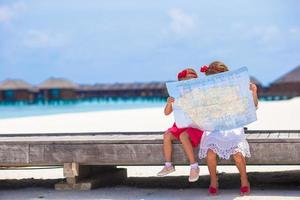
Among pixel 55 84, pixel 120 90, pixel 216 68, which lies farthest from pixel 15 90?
pixel 216 68

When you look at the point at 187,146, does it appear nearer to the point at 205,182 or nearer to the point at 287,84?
the point at 205,182

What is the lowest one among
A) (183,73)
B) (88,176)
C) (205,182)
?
(205,182)

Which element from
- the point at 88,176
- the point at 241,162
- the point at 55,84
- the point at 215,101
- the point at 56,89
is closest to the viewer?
the point at 241,162

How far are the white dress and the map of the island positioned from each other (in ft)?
0.19

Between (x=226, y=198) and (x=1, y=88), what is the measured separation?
60.4 meters

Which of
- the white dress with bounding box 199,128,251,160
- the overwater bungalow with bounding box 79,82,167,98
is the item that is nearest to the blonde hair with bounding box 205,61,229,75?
the white dress with bounding box 199,128,251,160

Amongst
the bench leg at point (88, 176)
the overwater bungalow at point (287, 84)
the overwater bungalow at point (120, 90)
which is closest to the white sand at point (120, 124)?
the bench leg at point (88, 176)

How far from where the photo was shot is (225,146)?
197 inches

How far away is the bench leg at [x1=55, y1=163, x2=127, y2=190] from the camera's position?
Answer: 5.62 meters

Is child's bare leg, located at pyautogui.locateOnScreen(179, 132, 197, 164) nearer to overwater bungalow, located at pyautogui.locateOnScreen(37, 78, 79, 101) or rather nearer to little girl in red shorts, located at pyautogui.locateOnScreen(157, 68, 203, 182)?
little girl in red shorts, located at pyautogui.locateOnScreen(157, 68, 203, 182)

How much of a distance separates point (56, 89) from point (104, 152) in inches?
2413

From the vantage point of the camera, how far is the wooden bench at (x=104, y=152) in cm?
513

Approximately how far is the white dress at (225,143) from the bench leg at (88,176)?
4.09 ft

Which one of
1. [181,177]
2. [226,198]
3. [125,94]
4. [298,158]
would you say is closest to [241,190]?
[226,198]
